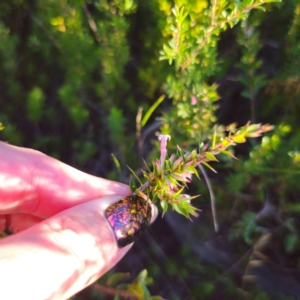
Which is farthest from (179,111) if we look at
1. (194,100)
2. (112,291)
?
(112,291)

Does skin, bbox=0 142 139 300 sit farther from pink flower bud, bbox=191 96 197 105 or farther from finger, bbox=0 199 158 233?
pink flower bud, bbox=191 96 197 105

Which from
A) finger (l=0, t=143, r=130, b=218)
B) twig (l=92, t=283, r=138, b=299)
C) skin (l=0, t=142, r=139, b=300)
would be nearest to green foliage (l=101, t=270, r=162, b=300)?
twig (l=92, t=283, r=138, b=299)

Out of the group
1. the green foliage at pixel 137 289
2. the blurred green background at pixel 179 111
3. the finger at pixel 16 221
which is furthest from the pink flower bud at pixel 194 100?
the finger at pixel 16 221

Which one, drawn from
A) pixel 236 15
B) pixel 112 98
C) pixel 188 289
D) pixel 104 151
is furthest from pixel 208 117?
pixel 188 289

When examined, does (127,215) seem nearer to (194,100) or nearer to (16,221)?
(194,100)

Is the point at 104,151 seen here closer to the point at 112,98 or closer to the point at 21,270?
the point at 112,98
